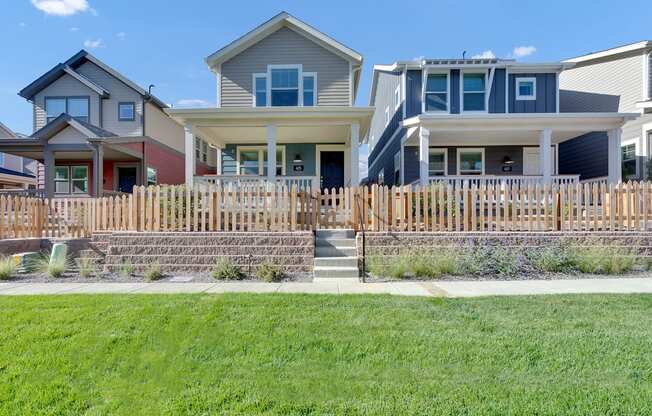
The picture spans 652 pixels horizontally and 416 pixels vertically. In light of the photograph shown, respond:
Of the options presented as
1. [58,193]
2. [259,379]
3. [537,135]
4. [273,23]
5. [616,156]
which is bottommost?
[259,379]

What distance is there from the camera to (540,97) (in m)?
15.2

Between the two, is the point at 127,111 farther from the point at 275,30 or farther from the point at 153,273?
the point at 153,273

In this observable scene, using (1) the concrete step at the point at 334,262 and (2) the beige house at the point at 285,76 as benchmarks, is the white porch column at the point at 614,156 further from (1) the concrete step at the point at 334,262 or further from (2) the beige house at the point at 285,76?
(1) the concrete step at the point at 334,262

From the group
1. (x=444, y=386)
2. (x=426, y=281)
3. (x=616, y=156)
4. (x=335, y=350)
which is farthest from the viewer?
(x=616, y=156)

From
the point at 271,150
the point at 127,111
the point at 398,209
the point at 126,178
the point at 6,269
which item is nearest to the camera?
the point at 6,269

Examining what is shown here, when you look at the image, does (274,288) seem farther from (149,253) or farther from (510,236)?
(510,236)

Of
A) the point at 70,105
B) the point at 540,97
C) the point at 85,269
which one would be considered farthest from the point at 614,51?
the point at 70,105

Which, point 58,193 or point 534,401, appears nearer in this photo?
point 534,401

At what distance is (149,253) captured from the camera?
824 cm

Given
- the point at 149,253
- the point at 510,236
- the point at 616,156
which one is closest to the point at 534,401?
the point at 510,236

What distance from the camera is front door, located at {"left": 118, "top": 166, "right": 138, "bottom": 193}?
1794 cm

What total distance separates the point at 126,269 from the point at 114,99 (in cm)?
1342

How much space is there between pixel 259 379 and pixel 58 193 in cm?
1895

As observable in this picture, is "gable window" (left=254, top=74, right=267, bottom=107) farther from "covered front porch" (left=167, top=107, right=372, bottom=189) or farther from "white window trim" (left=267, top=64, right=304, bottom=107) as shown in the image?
"covered front porch" (left=167, top=107, right=372, bottom=189)
